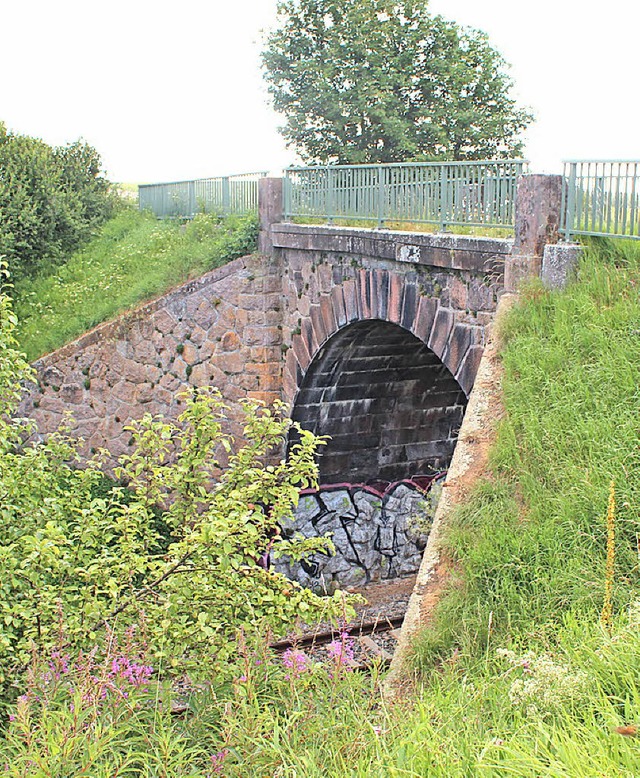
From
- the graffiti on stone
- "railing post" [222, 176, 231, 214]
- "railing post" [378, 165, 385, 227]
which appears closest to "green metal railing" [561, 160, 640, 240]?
"railing post" [378, 165, 385, 227]

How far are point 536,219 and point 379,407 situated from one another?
6130 millimetres

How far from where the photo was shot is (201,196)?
18297 millimetres

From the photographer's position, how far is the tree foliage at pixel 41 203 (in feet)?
63.3

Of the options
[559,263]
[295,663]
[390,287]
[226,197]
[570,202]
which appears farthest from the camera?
[226,197]

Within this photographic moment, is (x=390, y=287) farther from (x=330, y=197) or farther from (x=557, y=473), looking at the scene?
(x=557, y=473)

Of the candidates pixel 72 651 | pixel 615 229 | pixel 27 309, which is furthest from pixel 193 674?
pixel 27 309

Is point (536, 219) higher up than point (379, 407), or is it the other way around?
point (536, 219)

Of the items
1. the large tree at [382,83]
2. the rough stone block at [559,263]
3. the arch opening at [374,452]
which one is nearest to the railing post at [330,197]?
the arch opening at [374,452]

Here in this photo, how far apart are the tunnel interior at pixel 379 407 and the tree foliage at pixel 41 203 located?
829 cm

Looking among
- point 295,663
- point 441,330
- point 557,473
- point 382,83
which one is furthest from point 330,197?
point 382,83

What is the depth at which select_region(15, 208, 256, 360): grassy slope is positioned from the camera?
15156 millimetres

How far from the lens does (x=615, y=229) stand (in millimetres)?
7180

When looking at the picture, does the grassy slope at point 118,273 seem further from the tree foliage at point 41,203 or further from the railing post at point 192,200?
the tree foliage at point 41,203

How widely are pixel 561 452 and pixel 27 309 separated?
1430cm
